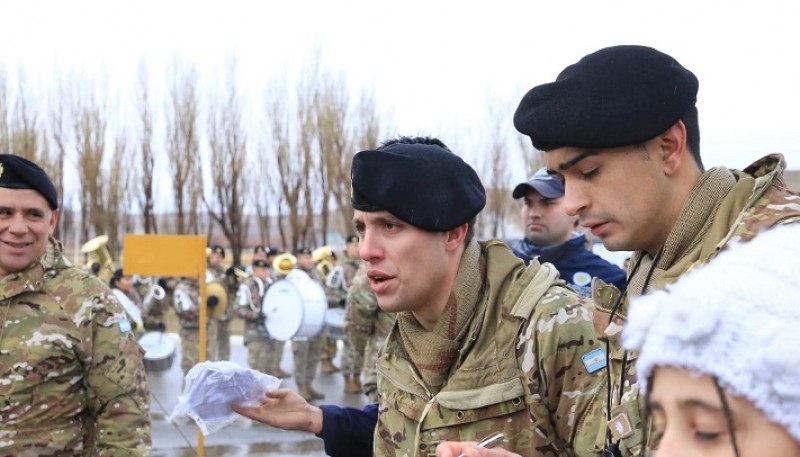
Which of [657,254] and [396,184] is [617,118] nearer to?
[657,254]

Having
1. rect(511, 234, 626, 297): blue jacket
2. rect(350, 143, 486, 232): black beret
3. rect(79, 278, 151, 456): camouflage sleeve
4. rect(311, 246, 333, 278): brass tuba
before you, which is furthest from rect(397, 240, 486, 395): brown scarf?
rect(311, 246, 333, 278): brass tuba

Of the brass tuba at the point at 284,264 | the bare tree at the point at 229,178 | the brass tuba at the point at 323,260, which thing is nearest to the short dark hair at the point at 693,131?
the brass tuba at the point at 284,264

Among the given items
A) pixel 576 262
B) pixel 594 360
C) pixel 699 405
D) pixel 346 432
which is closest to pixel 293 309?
pixel 576 262

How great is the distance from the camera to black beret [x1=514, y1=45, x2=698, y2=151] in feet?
5.62

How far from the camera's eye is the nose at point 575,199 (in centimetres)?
180

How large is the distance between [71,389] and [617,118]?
2.90 m

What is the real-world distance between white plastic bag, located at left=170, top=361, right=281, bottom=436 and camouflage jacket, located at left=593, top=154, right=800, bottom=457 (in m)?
1.36

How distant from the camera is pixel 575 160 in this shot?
70.7 inches

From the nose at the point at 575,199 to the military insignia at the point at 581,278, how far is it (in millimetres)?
3498

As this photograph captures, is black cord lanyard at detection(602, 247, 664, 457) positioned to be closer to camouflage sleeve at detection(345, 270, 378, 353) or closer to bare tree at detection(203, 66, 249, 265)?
camouflage sleeve at detection(345, 270, 378, 353)

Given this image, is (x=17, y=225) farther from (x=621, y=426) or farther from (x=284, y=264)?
(x=284, y=264)

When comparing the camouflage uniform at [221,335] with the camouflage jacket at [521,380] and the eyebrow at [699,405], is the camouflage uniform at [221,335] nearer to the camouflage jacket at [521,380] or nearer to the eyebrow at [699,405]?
the camouflage jacket at [521,380]

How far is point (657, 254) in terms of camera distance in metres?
1.76

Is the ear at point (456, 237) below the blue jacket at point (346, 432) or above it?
above
